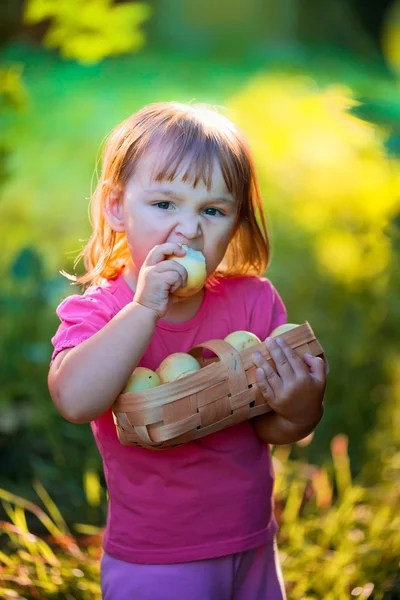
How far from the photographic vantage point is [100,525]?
10.5ft

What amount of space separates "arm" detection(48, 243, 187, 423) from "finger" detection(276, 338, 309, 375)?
276 mm

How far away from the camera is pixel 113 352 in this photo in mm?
1748

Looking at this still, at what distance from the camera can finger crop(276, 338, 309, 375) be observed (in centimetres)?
189

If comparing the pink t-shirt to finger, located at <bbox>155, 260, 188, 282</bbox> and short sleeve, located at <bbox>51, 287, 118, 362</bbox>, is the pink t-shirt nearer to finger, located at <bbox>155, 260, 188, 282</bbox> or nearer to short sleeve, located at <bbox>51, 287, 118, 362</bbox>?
short sleeve, located at <bbox>51, 287, 118, 362</bbox>

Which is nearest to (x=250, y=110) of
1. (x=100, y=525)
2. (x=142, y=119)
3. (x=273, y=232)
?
(x=273, y=232)

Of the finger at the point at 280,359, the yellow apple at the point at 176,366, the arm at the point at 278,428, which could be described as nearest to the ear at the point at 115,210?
the yellow apple at the point at 176,366

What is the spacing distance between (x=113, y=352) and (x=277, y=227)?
3747 mm

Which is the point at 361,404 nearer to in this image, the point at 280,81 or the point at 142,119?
the point at 142,119

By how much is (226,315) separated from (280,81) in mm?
4481

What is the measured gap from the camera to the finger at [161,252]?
1824 mm

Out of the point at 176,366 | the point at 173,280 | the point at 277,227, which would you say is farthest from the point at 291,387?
the point at 277,227

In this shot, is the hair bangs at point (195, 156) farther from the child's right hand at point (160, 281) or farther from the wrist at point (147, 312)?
the wrist at point (147, 312)

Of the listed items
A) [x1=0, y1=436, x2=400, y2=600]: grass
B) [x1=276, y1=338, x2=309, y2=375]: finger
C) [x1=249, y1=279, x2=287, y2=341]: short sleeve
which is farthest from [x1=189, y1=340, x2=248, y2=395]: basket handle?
[x1=0, y1=436, x2=400, y2=600]: grass

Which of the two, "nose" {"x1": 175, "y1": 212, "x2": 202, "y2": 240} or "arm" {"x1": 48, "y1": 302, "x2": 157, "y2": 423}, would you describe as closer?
"arm" {"x1": 48, "y1": 302, "x2": 157, "y2": 423}
